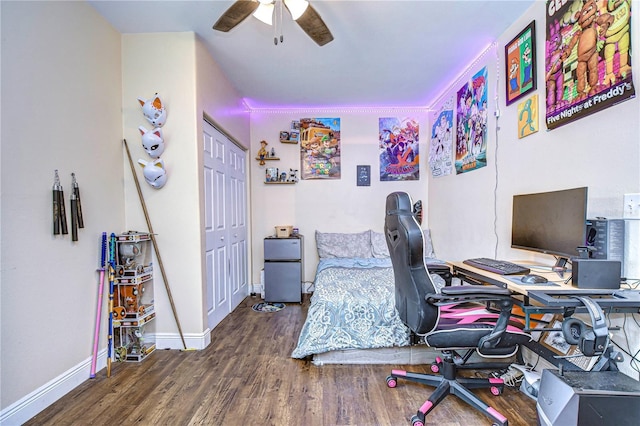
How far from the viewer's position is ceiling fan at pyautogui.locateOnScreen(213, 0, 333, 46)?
68.2 inches

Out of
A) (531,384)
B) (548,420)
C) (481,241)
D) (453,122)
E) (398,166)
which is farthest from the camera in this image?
(398,166)

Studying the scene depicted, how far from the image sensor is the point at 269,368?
81.7 inches

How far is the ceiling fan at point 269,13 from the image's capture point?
173 centimetres

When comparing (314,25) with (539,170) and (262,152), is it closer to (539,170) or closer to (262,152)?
(539,170)

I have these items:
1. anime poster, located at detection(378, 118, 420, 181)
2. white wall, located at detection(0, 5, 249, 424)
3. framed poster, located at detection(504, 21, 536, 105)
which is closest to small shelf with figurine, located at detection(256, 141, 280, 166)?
white wall, located at detection(0, 5, 249, 424)

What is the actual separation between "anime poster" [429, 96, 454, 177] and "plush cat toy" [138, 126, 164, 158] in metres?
3.14

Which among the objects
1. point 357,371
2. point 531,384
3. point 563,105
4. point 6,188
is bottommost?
point 357,371

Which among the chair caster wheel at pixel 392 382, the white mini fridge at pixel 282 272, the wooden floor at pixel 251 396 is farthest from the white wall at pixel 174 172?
the chair caster wheel at pixel 392 382

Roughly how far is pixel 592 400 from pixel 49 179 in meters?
3.02

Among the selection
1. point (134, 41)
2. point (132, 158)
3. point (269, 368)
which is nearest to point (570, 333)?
point (269, 368)

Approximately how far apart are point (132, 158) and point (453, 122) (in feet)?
11.2

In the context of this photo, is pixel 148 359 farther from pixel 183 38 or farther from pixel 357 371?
pixel 183 38

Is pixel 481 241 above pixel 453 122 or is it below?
below

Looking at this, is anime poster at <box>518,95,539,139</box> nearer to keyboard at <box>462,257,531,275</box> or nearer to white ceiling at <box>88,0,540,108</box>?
white ceiling at <box>88,0,540,108</box>
